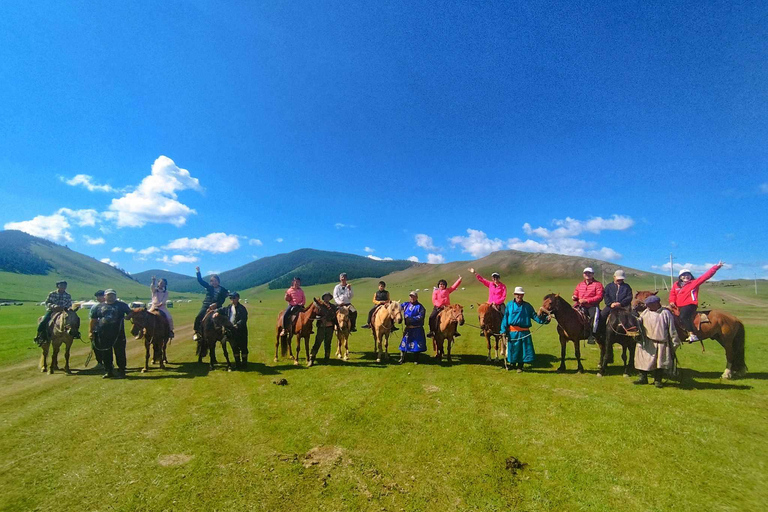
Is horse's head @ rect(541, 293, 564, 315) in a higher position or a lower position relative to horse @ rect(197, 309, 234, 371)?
higher

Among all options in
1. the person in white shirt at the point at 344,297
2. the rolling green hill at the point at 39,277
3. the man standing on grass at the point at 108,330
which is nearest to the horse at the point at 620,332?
the person in white shirt at the point at 344,297

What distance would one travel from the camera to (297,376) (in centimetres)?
1132

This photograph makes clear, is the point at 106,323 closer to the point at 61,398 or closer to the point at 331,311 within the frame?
the point at 61,398

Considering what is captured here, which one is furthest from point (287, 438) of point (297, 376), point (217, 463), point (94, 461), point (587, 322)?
point (587, 322)

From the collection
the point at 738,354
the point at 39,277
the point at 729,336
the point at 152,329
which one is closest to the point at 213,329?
the point at 152,329

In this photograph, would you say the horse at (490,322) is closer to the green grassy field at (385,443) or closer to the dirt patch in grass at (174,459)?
the green grassy field at (385,443)

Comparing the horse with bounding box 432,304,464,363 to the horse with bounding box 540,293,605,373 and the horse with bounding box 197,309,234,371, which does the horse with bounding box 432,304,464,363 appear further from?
the horse with bounding box 197,309,234,371

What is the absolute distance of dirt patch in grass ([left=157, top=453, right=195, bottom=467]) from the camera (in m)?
5.80

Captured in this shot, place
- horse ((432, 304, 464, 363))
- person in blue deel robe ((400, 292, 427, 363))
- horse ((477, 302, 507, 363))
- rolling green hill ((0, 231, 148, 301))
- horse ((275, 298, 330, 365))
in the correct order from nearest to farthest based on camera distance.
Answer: horse ((477, 302, 507, 363))
horse ((432, 304, 464, 363))
horse ((275, 298, 330, 365))
person in blue deel robe ((400, 292, 427, 363))
rolling green hill ((0, 231, 148, 301))

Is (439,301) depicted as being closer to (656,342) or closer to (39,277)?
(656,342)

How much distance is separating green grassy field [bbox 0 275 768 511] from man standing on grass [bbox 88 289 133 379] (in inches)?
32.7

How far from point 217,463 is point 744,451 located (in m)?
9.51

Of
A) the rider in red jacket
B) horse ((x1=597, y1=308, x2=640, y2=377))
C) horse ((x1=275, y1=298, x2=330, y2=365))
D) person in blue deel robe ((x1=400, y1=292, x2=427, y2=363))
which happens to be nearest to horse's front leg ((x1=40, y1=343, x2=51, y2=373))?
horse ((x1=275, y1=298, x2=330, y2=365))

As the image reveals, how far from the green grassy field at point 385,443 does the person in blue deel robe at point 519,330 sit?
29.3 inches
